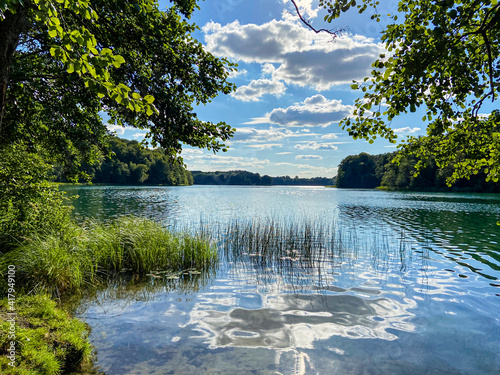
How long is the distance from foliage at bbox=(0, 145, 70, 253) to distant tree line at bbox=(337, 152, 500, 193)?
2102cm

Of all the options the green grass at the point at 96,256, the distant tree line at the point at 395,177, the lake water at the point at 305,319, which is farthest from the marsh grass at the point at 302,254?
the distant tree line at the point at 395,177

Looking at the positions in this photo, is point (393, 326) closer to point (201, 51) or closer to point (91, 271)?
point (91, 271)

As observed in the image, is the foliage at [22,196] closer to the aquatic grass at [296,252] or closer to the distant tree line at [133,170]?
the aquatic grass at [296,252]

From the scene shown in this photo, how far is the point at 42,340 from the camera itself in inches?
168

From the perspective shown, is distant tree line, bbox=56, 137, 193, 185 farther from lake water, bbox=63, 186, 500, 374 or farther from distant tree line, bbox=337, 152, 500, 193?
lake water, bbox=63, 186, 500, 374

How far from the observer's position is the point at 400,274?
10109 mm

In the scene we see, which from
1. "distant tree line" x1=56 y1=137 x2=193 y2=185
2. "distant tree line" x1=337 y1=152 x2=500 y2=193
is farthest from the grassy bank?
"distant tree line" x1=56 y1=137 x2=193 y2=185

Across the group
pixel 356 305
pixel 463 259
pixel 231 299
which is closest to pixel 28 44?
pixel 231 299

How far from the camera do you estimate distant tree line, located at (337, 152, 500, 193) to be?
7277 cm

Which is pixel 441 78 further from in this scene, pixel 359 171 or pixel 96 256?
pixel 359 171

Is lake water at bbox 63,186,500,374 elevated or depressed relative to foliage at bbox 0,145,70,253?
depressed

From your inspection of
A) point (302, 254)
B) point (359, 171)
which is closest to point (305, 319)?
point (302, 254)

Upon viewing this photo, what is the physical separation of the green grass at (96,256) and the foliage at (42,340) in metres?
1.14

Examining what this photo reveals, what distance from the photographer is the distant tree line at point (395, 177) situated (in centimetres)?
7277
